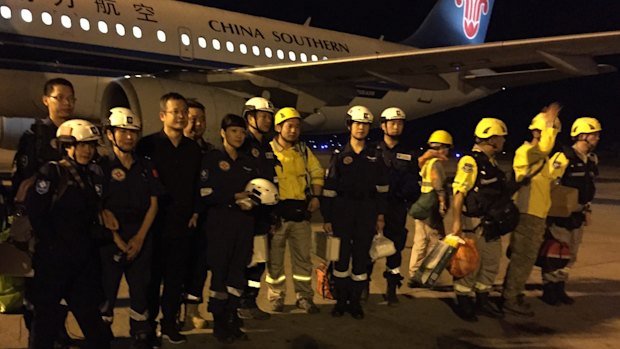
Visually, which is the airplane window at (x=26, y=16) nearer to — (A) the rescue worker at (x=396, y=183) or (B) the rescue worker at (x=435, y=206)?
(A) the rescue worker at (x=396, y=183)

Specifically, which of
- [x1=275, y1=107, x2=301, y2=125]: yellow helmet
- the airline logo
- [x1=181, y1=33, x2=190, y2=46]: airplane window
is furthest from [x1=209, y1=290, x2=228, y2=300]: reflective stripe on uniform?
the airline logo

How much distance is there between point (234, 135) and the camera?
4.75 m

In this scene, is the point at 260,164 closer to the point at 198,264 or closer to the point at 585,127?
the point at 198,264

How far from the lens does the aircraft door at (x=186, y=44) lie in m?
11.4

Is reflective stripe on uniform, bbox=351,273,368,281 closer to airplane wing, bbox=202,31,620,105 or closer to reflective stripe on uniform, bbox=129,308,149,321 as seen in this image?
reflective stripe on uniform, bbox=129,308,149,321

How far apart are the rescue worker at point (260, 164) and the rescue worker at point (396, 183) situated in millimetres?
1229

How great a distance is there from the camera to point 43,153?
14.2ft

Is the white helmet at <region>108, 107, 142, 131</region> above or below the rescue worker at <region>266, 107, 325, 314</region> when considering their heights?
above

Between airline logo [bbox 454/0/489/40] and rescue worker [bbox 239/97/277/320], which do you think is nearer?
rescue worker [bbox 239/97/277/320]

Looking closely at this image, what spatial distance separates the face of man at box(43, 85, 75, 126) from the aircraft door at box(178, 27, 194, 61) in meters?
7.08

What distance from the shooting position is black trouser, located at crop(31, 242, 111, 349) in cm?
357

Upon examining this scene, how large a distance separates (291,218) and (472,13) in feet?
64.5

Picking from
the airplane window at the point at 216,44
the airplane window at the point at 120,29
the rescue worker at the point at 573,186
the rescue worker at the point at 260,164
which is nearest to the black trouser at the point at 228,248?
the rescue worker at the point at 260,164

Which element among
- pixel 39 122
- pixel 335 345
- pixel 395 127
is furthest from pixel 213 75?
pixel 335 345
